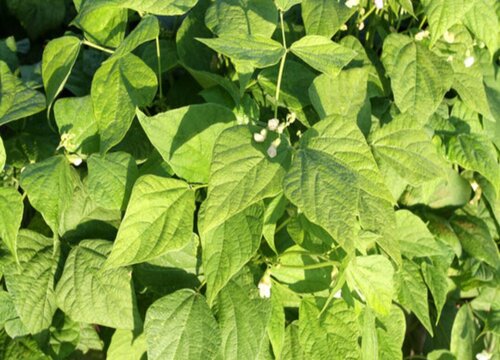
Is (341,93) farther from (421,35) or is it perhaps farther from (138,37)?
(138,37)

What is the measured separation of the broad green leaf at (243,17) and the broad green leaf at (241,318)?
1.68 feet

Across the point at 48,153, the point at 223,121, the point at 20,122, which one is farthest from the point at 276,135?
the point at 20,122

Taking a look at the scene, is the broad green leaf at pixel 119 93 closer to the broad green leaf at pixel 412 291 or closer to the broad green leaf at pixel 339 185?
the broad green leaf at pixel 339 185

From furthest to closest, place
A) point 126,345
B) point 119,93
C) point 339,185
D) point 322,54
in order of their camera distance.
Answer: point 126,345
point 119,93
point 322,54
point 339,185

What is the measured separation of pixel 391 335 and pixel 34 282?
86cm

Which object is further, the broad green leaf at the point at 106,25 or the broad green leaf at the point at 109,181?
the broad green leaf at the point at 106,25

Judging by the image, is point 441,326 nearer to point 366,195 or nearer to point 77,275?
point 366,195

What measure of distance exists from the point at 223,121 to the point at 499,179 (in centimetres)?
82

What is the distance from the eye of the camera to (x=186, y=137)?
4.57 ft

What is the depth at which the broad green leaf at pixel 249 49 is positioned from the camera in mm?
1283

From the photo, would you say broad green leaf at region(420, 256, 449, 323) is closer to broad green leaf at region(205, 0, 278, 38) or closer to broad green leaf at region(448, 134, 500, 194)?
broad green leaf at region(448, 134, 500, 194)

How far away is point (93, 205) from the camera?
1587 mm

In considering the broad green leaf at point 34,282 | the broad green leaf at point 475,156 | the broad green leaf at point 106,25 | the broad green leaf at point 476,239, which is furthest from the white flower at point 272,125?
the broad green leaf at point 476,239

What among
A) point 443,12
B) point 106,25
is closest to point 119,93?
point 106,25
